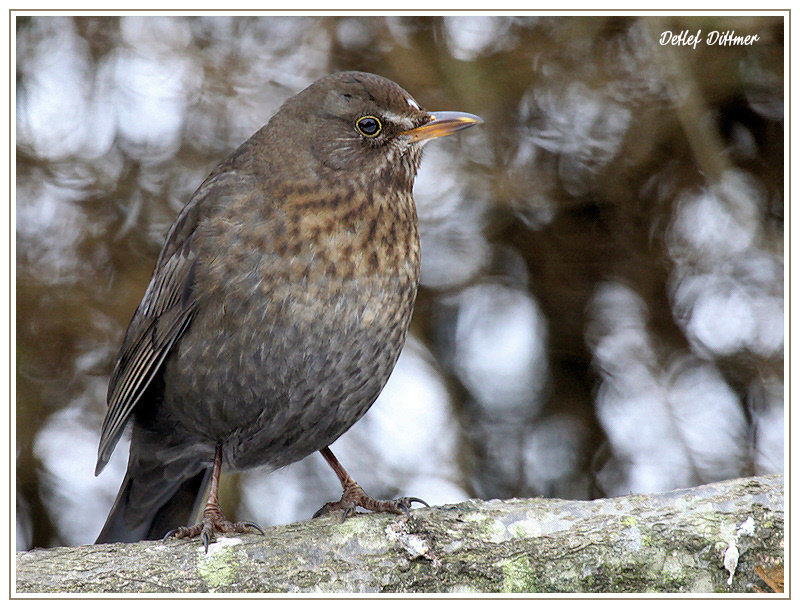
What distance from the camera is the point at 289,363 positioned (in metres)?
3.49

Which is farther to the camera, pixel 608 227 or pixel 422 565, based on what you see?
pixel 608 227

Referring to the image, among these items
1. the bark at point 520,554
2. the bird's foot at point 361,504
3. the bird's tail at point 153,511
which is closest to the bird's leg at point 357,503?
the bird's foot at point 361,504

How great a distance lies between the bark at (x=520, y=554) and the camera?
3150mm

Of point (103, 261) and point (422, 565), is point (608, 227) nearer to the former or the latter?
point (422, 565)

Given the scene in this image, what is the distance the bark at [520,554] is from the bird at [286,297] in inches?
8.5

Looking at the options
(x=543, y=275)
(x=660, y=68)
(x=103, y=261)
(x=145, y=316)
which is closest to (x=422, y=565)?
(x=145, y=316)

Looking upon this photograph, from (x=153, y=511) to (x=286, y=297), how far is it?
152 cm

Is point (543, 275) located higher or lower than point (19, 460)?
higher

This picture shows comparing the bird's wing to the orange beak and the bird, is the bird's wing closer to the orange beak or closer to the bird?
the bird
